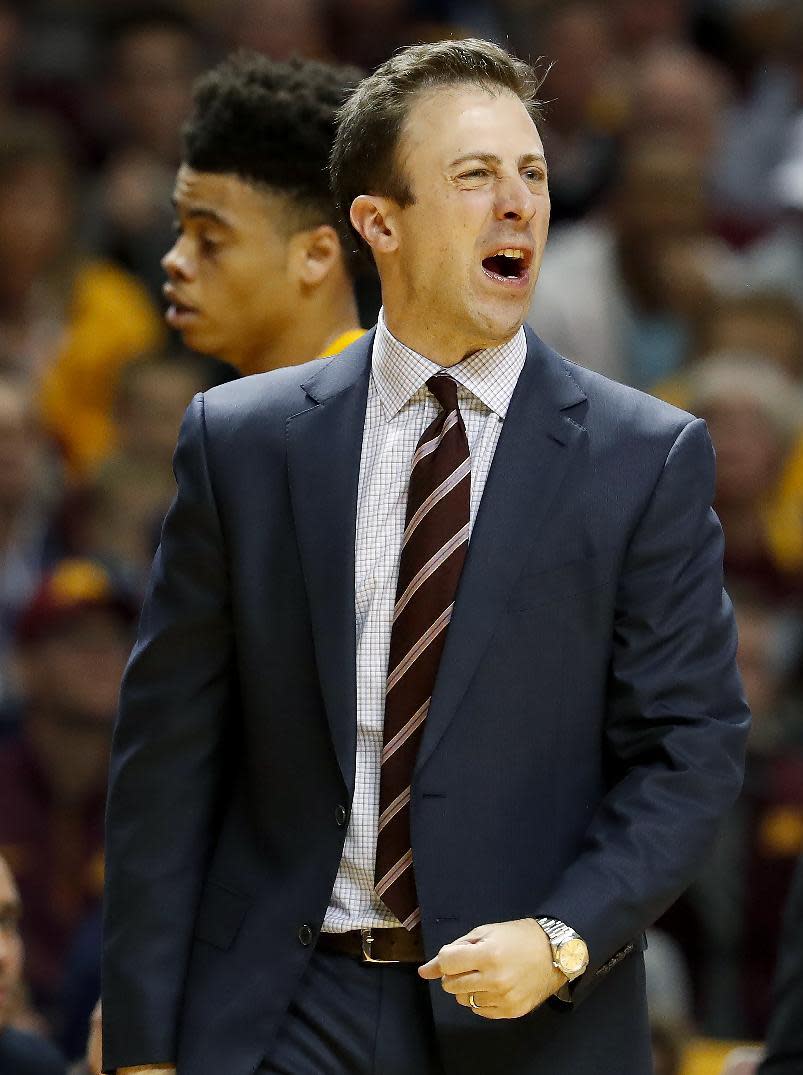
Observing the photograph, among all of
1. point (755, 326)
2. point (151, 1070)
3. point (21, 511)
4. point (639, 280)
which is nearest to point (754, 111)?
point (639, 280)

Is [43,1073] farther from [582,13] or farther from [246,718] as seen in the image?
[582,13]

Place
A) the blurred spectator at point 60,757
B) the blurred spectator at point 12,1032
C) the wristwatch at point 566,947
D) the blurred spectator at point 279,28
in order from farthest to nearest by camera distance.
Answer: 1. the blurred spectator at point 279,28
2. the blurred spectator at point 60,757
3. the blurred spectator at point 12,1032
4. the wristwatch at point 566,947

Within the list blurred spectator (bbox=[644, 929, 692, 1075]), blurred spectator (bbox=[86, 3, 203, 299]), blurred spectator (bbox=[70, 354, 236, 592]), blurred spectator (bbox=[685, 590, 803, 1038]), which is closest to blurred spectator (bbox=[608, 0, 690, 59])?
blurred spectator (bbox=[86, 3, 203, 299])

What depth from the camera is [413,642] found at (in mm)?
2836

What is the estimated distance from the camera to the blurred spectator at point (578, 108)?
819 cm

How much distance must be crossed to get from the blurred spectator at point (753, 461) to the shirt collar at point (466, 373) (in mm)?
3328

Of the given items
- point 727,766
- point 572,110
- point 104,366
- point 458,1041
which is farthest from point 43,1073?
point 572,110

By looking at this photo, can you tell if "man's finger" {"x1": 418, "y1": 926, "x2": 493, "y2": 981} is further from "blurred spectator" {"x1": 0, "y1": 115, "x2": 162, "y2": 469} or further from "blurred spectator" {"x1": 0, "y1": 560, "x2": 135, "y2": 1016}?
"blurred spectator" {"x1": 0, "y1": 115, "x2": 162, "y2": 469}

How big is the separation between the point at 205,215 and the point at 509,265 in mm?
932

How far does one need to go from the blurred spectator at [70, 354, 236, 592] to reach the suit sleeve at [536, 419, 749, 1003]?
370 cm

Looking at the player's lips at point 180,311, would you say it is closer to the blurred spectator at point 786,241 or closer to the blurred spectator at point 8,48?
the blurred spectator at point 786,241

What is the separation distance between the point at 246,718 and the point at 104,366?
478 centimetres

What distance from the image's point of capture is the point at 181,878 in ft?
9.73

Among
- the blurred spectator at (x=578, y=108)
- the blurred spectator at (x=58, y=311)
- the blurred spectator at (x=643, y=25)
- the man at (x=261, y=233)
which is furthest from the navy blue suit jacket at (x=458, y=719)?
the blurred spectator at (x=643, y=25)
